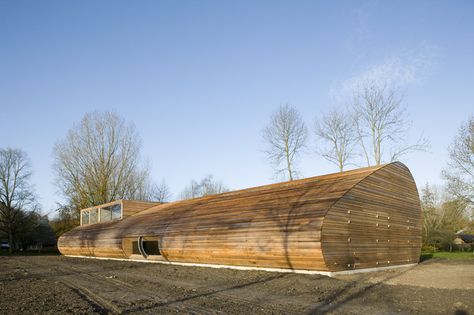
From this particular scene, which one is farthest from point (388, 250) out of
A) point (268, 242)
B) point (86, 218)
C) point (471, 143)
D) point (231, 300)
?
point (86, 218)

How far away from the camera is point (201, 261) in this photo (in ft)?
52.7

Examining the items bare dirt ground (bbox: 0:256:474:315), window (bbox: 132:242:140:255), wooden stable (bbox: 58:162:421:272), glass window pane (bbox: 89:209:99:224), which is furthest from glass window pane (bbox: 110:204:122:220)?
bare dirt ground (bbox: 0:256:474:315)

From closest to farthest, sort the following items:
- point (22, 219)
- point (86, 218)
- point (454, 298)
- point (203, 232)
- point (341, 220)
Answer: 1. point (454, 298)
2. point (341, 220)
3. point (203, 232)
4. point (86, 218)
5. point (22, 219)

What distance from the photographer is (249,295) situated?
8445mm

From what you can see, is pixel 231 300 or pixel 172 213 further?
pixel 172 213

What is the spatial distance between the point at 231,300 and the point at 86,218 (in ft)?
90.4

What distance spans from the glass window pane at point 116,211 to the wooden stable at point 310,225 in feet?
27.7

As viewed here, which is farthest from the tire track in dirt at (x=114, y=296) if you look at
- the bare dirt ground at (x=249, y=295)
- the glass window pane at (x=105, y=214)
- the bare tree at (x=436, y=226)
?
the bare tree at (x=436, y=226)

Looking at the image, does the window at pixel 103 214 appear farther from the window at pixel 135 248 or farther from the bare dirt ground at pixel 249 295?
the bare dirt ground at pixel 249 295

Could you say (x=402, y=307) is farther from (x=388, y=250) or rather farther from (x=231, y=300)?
(x=388, y=250)

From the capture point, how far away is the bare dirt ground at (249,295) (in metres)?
6.90

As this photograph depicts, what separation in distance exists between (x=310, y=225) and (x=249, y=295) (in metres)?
4.20

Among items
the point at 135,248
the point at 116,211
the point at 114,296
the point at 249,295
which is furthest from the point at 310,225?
the point at 116,211

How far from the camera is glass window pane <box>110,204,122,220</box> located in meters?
26.9
